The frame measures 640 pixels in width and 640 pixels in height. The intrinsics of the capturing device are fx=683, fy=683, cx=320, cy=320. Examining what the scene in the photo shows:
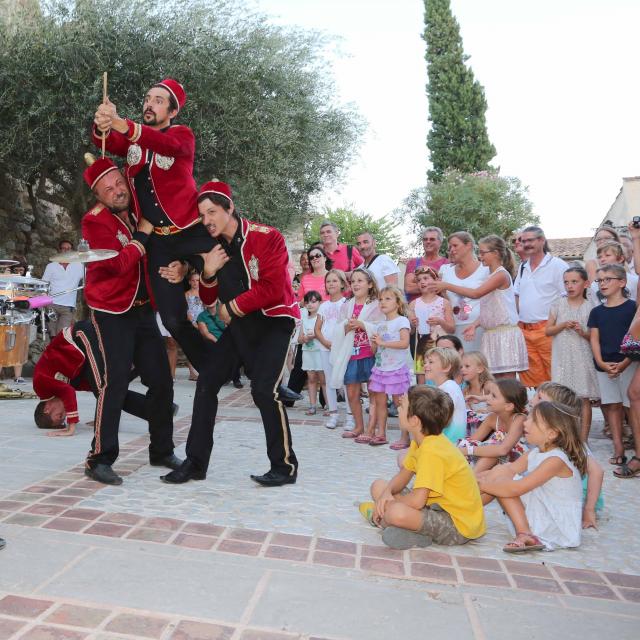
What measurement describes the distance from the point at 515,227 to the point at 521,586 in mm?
28218

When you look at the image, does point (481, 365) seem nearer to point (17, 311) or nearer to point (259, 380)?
point (259, 380)

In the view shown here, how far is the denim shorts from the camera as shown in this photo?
6.04 meters

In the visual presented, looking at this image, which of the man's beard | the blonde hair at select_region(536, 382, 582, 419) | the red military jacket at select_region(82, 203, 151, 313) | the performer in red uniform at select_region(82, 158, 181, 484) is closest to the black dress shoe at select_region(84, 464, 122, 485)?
the performer in red uniform at select_region(82, 158, 181, 484)

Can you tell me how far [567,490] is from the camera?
327 centimetres

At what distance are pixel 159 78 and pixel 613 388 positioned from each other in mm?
8036

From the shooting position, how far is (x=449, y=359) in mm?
4633

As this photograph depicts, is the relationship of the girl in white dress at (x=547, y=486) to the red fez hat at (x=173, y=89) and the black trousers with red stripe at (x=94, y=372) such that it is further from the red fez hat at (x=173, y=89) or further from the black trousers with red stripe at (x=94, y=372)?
the red fez hat at (x=173, y=89)

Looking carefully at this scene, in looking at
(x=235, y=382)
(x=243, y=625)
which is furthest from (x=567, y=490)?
(x=235, y=382)

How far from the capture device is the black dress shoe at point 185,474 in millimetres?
3980

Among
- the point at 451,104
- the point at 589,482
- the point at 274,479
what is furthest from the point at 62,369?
the point at 451,104

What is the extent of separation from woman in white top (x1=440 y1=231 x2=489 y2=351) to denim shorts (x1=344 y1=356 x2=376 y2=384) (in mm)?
841

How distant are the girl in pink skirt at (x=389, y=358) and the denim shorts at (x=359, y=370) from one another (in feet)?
0.71

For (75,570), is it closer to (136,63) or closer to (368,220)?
(136,63)

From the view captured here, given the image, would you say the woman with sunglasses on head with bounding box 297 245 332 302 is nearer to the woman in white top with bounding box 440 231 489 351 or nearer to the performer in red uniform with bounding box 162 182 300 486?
the woman in white top with bounding box 440 231 489 351
